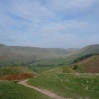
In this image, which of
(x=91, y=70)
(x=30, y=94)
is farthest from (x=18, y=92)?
(x=91, y=70)

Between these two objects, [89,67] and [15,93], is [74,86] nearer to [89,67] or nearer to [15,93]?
[15,93]

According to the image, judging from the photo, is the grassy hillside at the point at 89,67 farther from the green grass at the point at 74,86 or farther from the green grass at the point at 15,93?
the green grass at the point at 15,93

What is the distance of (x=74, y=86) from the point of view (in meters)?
31.8

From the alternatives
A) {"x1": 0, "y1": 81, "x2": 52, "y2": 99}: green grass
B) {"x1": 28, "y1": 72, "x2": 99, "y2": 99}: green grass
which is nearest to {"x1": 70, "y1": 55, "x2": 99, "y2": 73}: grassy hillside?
{"x1": 28, "y1": 72, "x2": 99, "y2": 99}: green grass

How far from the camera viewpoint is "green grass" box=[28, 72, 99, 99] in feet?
93.2

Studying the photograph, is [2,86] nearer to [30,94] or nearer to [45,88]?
[30,94]

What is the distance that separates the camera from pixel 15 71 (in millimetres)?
51781

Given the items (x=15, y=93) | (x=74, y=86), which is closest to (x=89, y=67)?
(x=74, y=86)

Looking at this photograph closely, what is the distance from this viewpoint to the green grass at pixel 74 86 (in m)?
28.4

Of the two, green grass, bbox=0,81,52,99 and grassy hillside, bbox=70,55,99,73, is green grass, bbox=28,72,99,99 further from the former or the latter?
grassy hillside, bbox=70,55,99,73

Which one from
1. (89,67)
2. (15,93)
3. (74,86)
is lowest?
(89,67)

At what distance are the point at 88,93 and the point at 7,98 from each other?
13.4 m

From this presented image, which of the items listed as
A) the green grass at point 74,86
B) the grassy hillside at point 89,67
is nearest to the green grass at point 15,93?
the green grass at point 74,86

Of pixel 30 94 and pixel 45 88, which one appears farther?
pixel 45 88
